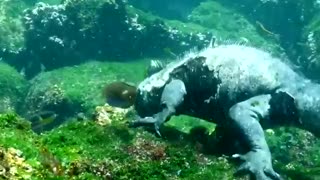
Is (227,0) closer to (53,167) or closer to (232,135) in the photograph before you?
(232,135)

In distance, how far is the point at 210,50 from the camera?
25.5 ft

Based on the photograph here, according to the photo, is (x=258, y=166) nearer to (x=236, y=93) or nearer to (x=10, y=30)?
(x=236, y=93)

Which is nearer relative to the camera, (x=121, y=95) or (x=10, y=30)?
(x=121, y=95)

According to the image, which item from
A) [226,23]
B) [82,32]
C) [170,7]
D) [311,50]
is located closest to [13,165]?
[82,32]

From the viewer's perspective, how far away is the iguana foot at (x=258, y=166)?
230 inches

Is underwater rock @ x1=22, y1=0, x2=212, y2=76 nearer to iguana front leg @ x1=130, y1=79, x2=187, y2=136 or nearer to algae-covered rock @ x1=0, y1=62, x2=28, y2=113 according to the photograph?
algae-covered rock @ x1=0, y1=62, x2=28, y2=113

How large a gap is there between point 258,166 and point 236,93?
1703 mm

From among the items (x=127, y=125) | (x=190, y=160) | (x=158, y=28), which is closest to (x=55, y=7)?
(x=158, y=28)

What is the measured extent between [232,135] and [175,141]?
42.5 inches

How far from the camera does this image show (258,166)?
233 inches

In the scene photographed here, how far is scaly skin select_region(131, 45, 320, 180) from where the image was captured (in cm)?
685

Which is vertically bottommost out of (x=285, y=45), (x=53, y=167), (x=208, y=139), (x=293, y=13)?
(x=285, y=45)

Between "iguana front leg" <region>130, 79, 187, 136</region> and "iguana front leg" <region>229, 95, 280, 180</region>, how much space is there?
97 centimetres

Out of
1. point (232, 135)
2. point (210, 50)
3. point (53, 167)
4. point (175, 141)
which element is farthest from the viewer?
point (210, 50)
